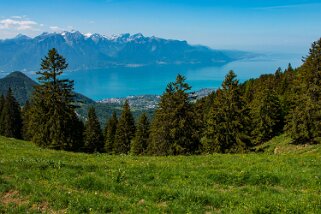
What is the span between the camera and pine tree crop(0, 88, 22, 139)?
84000 mm

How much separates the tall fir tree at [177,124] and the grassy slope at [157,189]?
25450 millimetres

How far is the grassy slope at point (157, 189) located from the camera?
10.8m

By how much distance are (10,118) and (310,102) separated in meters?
72.6

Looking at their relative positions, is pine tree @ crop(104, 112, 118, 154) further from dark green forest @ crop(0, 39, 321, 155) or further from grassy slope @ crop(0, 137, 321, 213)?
grassy slope @ crop(0, 137, 321, 213)

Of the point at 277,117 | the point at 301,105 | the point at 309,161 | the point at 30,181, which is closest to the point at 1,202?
the point at 30,181

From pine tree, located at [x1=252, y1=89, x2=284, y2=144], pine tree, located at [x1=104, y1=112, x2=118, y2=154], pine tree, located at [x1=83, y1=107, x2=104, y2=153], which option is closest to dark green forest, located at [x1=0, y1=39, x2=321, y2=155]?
pine tree, located at [x1=252, y1=89, x2=284, y2=144]

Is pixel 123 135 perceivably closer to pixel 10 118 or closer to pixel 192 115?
pixel 192 115

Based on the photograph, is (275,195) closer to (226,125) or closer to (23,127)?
(226,125)

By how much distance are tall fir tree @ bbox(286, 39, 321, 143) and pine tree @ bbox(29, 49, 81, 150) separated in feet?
102

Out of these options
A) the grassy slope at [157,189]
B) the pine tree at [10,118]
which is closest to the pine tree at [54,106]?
the grassy slope at [157,189]

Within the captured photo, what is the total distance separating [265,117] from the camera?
198 ft

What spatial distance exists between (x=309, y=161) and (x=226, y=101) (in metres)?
24.8

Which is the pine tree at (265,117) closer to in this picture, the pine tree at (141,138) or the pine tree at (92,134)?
the pine tree at (141,138)

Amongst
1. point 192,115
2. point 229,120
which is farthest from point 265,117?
point 192,115
